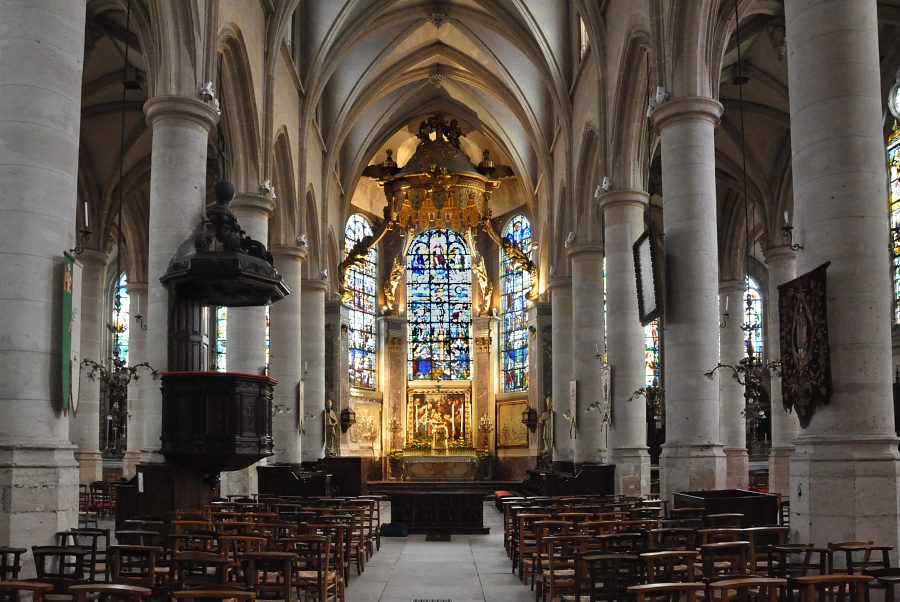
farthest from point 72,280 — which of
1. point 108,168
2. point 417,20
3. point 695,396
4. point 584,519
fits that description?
point 417,20

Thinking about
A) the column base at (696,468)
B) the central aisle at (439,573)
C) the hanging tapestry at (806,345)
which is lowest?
the central aisle at (439,573)

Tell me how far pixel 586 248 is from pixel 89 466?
47.2 ft

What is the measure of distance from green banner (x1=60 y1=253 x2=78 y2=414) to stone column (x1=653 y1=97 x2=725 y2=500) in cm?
883

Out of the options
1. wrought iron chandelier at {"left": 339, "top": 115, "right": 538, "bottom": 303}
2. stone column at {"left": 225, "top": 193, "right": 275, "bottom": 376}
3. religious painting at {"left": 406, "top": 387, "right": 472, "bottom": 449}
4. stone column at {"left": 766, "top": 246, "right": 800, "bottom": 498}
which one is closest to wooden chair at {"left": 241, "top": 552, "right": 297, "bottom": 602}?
stone column at {"left": 225, "top": 193, "right": 275, "bottom": 376}

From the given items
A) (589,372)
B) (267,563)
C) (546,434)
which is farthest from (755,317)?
(267,563)

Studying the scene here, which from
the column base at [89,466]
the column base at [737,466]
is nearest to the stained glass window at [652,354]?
the column base at [737,466]

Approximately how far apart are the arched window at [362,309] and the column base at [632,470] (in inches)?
727

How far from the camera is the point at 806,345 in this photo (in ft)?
31.4

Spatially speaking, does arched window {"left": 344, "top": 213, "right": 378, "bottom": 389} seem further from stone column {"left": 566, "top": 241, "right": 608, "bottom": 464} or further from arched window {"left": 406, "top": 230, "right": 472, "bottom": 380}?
stone column {"left": 566, "top": 241, "right": 608, "bottom": 464}

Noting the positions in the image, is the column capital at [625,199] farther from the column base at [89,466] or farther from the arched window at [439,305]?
the arched window at [439,305]

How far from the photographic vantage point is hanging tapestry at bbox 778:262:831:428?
9.30 metres

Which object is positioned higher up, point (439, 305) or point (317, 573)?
point (439, 305)

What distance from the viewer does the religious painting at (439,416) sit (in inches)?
1522

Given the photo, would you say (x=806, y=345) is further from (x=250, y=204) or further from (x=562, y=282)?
(x=562, y=282)
